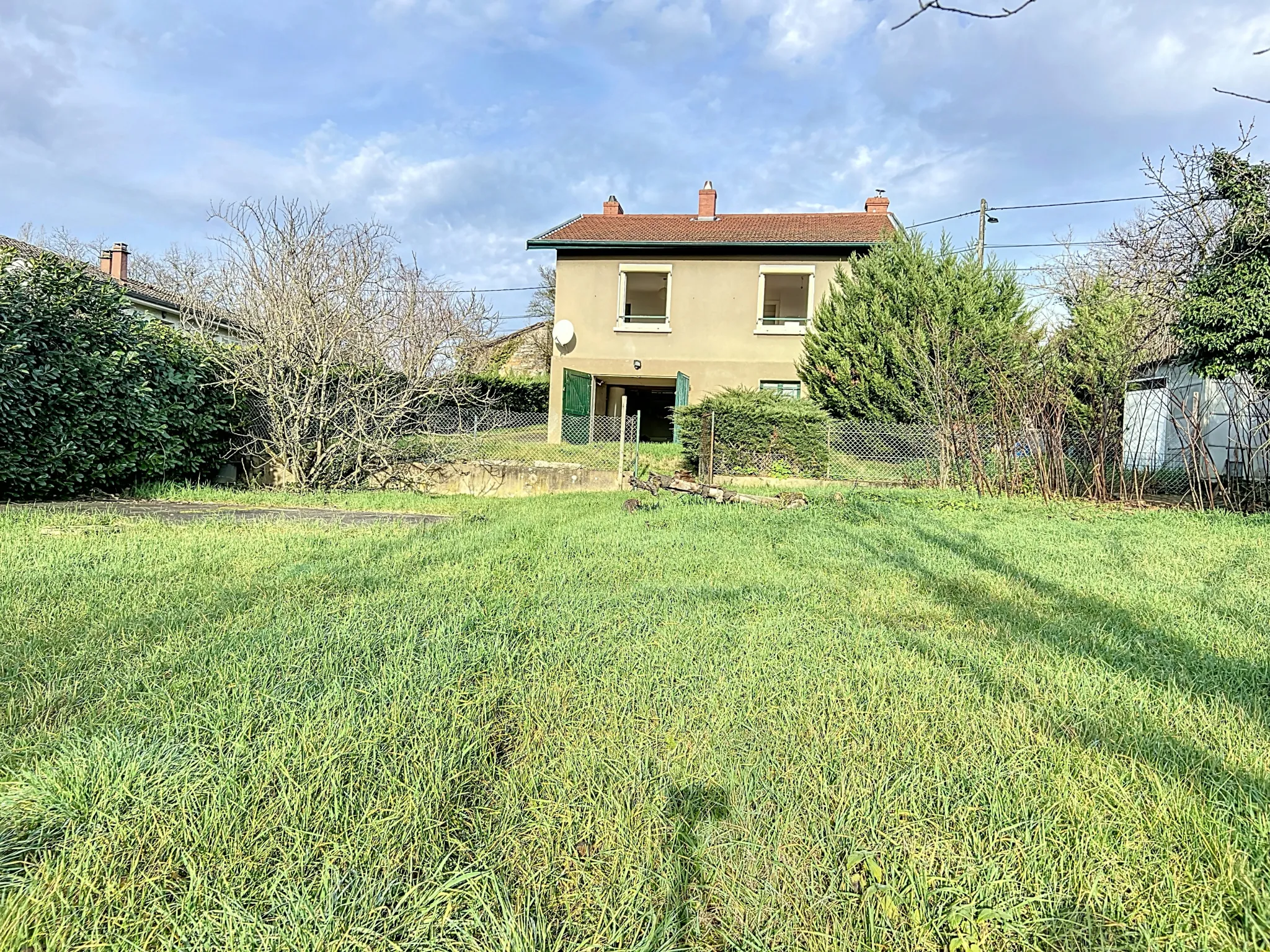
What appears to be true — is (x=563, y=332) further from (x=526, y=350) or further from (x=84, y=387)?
(x=526, y=350)

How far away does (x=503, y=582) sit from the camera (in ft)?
14.4

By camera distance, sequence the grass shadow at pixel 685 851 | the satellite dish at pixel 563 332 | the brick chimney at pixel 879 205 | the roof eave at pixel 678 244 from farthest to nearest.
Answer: the brick chimney at pixel 879 205, the satellite dish at pixel 563 332, the roof eave at pixel 678 244, the grass shadow at pixel 685 851

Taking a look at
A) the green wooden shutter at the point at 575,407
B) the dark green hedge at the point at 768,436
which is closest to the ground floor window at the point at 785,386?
the green wooden shutter at the point at 575,407

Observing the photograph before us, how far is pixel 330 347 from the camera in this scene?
9508mm

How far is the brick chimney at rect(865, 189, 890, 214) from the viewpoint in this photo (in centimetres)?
1828

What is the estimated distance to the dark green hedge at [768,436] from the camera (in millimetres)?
11273

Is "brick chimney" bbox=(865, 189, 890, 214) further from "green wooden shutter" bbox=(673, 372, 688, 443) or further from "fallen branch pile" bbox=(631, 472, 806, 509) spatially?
"fallen branch pile" bbox=(631, 472, 806, 509)

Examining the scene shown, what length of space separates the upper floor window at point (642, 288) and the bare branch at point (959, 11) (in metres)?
14.4

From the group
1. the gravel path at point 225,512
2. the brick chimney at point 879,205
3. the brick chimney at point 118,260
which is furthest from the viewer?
the brick chimney at point 118,260

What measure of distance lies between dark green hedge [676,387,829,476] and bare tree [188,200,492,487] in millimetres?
4317

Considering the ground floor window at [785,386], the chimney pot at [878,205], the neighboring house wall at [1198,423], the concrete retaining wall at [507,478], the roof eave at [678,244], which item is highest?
the chimney pot at [878,205]

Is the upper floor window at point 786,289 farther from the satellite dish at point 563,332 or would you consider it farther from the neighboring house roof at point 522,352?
the neighboring house roof at point 522,352

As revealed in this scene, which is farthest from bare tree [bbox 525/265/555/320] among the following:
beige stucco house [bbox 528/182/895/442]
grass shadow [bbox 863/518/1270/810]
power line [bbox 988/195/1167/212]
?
grass shadow [bbox 863/518/1270/810]

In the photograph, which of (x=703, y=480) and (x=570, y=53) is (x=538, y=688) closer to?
(x=570, y=53)
